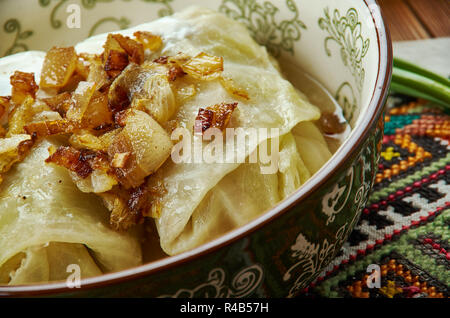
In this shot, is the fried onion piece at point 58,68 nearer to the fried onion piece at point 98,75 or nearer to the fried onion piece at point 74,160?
the fried onion piece at point 98,75

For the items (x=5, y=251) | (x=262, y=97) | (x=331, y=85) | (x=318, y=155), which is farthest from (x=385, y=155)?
(x=5, y=251)

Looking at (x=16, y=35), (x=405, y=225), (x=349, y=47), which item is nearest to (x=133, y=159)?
(x=349, y=47)

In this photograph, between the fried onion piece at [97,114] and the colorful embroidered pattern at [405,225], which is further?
the colorful embroidered pattern at [405,225]

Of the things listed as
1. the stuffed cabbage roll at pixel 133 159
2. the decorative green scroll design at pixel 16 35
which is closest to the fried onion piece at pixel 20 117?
the stuffed cabbage roll at pixel 133 159

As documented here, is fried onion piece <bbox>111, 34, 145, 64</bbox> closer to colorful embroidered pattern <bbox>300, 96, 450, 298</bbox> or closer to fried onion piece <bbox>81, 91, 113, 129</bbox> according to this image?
fried onion piece <bbox>81, 91, 113, 129</bbox>

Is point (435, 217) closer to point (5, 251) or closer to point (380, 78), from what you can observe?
point (380, 78)

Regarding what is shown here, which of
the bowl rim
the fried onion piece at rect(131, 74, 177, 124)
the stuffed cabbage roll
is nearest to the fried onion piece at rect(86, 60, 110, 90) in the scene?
the stuffed cabbage roll
